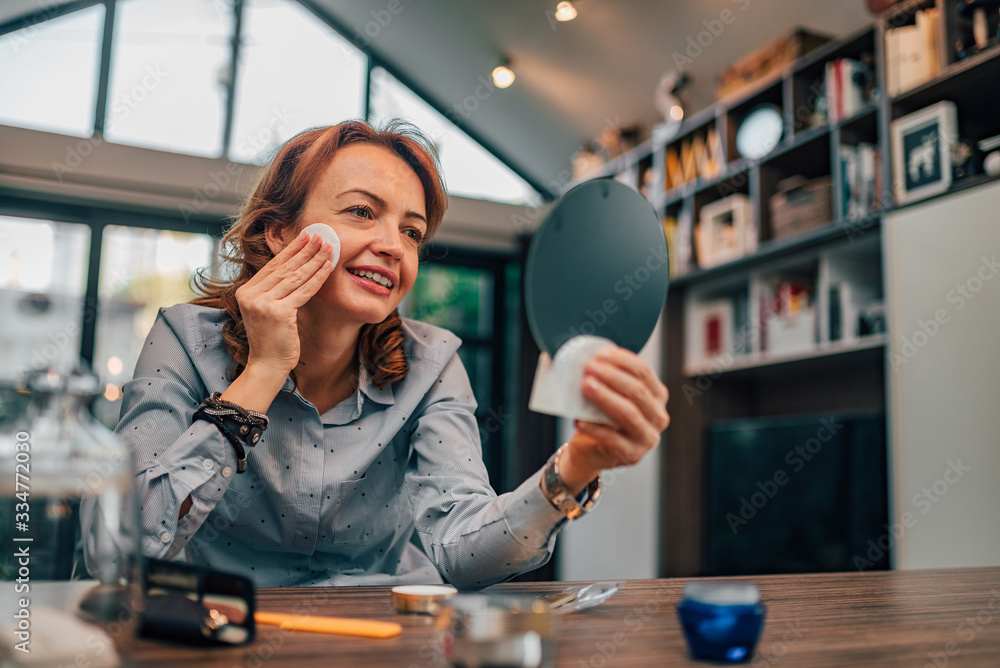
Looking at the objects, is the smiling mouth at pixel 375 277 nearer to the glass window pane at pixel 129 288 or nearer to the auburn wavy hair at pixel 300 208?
the auburn wavy hair at pixel 300 208

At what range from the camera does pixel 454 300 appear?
5461 mm

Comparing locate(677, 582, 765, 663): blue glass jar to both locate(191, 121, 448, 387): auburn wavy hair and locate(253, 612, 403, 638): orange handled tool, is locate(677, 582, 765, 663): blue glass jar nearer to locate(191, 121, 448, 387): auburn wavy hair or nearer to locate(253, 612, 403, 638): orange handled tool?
locate(253, 612, 403, 638): orange handled tool

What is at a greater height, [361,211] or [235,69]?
[235,69]

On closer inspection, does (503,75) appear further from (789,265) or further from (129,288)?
(129,288)

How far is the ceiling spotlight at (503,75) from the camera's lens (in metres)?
4.89

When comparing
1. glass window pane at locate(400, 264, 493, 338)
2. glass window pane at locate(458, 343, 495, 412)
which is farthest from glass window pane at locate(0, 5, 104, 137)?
glass window pane at locate(458, 343, 495, 412)

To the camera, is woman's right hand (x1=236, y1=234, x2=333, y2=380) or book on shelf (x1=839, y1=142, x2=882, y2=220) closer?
woman's right hand (x1=236, y1=234, x2=333, y2=380)

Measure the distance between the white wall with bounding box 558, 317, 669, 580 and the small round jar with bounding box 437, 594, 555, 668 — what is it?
362cm

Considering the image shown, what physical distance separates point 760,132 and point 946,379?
153 cm

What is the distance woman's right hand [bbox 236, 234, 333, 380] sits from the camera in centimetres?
110

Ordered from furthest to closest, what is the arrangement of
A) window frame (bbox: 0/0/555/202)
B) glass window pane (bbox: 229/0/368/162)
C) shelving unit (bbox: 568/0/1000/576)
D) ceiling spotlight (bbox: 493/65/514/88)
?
1. glass window pane (bbox: 229/0/368/162)
2. ceiling spotlight (bbox: 493/65/514/88)
3. window frame (bbox: 0/0/555/202)
4. shelving unit (bbox: 568/0/1000/576)

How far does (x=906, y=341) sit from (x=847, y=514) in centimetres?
72

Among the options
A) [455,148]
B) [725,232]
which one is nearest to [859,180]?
[725,232]

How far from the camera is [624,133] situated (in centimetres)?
468
